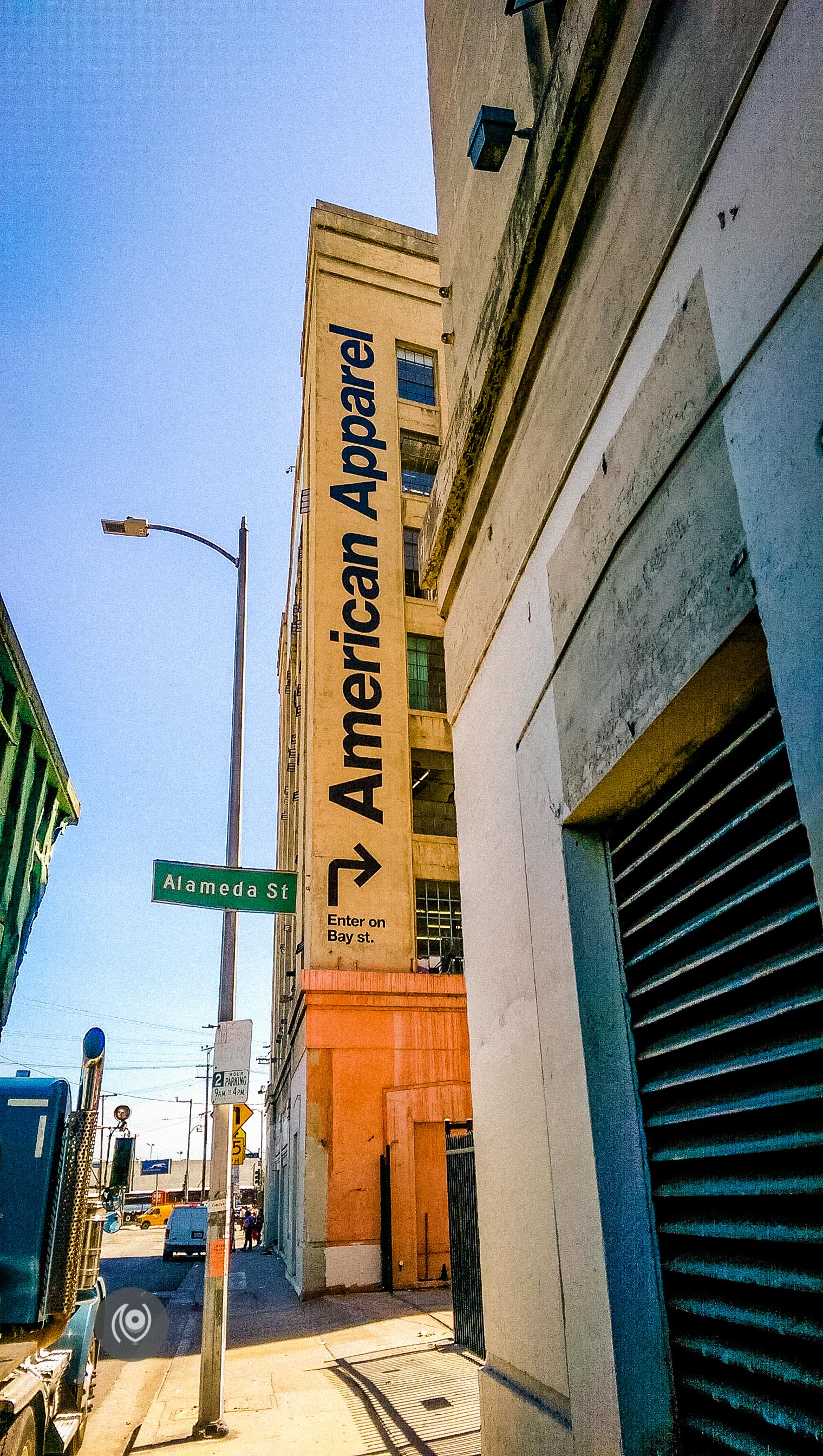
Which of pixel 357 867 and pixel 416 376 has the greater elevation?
pixel 416 376

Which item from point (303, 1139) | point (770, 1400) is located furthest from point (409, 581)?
point (770, 1400)

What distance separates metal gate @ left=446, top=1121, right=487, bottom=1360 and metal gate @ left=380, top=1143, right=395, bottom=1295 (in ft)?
30.6

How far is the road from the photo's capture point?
26.3 feet

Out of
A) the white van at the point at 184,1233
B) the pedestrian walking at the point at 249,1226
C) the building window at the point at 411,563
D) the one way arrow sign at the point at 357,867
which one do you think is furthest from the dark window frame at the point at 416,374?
the pedestrian walking at the point at 249,1226

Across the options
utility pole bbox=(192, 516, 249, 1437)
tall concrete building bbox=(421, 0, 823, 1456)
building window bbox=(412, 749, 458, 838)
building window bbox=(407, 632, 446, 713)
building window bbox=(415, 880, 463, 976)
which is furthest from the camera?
building window bbox=(407, 632, 446, 713)

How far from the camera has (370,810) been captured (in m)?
20.4

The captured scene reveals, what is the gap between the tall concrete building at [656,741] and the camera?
2359mm

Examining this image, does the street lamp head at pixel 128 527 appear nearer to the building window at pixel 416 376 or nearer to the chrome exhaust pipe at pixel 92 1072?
the chrome exhaust pipe at pixel 92 1072

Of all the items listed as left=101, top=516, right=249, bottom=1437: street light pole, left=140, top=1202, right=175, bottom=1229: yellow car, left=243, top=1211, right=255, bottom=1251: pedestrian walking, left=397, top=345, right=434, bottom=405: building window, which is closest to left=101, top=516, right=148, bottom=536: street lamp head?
left=101, top=516, right=249, bottom=1437: street light pole

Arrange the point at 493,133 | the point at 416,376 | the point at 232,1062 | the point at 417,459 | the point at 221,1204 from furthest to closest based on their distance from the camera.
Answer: the point at 416,376
the point at 417,459
the point at 232,1062
the point at 221,1204
the point at 493,133

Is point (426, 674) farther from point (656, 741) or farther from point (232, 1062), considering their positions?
point (656, 741)

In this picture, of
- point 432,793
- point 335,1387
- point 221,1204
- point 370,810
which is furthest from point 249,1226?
point 221,1204

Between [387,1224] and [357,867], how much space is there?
7.03 meters

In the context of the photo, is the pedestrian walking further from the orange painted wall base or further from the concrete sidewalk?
the concrete sidewalk
